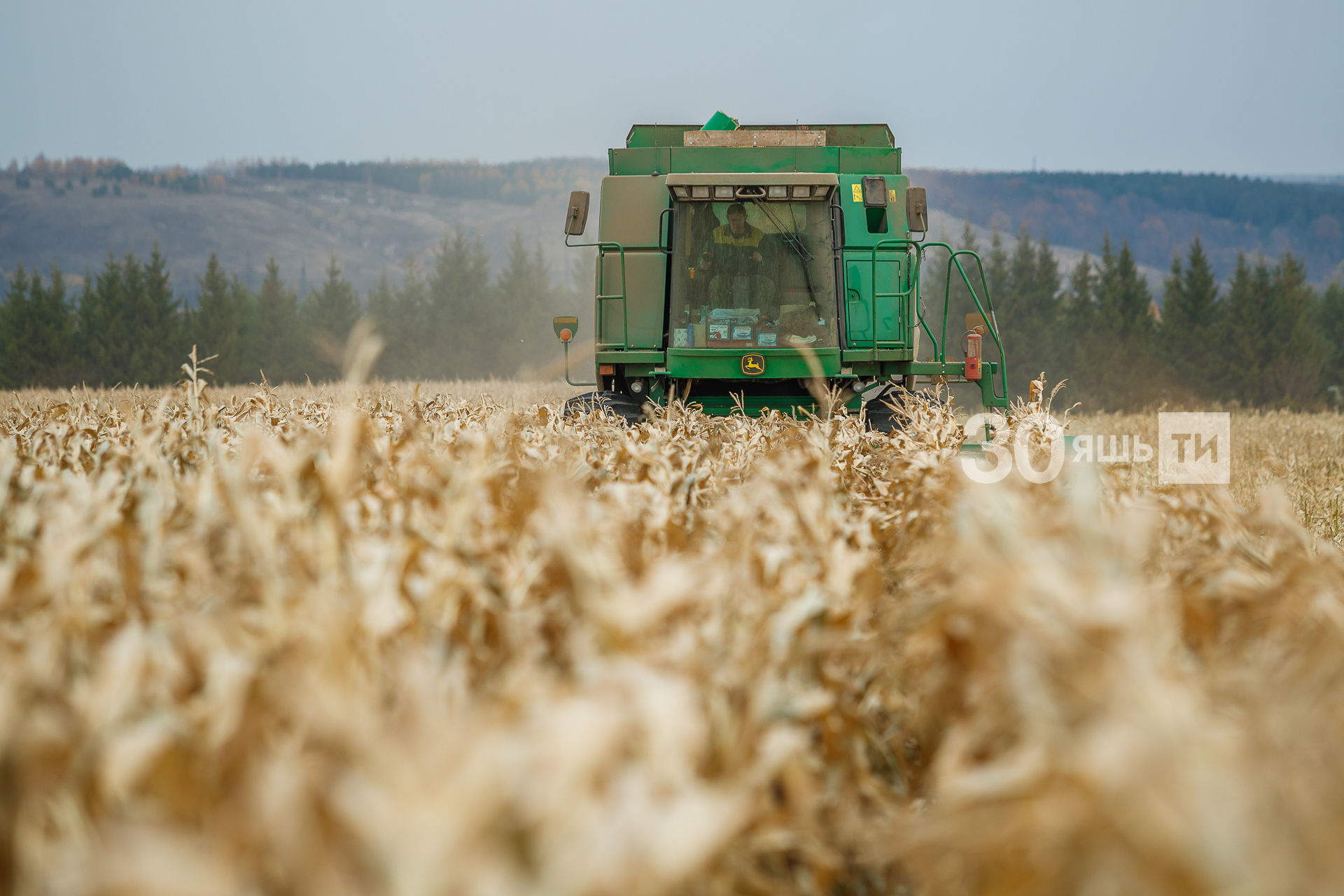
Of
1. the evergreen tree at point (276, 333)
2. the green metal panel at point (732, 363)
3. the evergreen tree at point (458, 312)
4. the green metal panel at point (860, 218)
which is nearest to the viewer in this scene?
the green metal panel at point (732, 363)

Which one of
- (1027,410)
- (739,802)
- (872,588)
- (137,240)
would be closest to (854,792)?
(872,588)

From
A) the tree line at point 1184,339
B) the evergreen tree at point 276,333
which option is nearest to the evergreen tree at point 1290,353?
the tree line at point 1184,339

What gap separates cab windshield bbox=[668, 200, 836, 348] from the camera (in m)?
7.56

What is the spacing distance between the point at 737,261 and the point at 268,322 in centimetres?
4952

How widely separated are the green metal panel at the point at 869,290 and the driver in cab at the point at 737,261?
0.73 metres

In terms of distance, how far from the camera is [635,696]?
812mm

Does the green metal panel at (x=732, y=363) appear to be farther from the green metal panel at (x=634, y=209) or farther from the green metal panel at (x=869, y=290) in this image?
the green metal panel at (x=634, y=209)

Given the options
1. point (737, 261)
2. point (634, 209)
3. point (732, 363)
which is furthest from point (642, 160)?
point (732, 363)

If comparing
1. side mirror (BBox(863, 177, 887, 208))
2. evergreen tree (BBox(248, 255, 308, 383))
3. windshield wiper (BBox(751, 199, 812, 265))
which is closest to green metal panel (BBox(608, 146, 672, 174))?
windshield wiper (BBox(751, 199, 812, 265))

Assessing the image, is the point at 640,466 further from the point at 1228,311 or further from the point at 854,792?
the point at 1228,311

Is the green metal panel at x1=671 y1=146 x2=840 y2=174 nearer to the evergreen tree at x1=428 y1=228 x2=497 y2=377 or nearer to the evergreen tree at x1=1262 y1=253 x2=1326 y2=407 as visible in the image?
the evergreen tree at x1=1262 y1=253 x2=1326 y2=407

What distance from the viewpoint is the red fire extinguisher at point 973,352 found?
290 inches

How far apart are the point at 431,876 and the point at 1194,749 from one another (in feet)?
1.95

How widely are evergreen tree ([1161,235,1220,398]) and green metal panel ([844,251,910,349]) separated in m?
38.5
